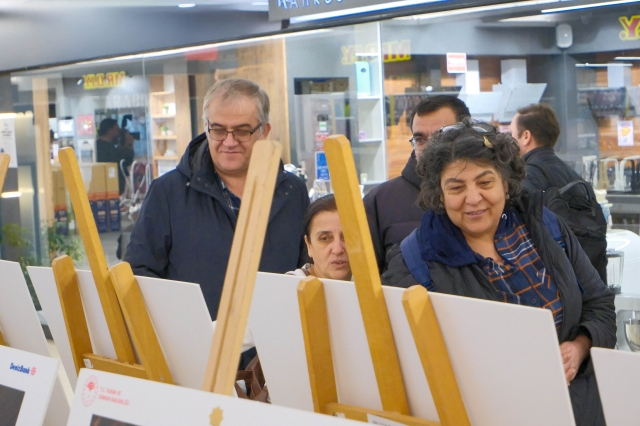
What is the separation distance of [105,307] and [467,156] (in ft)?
3.01

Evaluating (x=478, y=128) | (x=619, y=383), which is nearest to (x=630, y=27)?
(x=478, y=128)

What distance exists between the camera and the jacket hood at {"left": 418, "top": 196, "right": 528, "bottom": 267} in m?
1.78

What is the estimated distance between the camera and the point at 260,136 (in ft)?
7.86

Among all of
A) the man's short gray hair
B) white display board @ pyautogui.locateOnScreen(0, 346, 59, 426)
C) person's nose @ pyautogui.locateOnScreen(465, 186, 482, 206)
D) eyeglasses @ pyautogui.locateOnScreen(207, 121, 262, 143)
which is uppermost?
the man's short gray hair

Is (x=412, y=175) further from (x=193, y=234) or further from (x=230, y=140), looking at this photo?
(x=193, y=234)

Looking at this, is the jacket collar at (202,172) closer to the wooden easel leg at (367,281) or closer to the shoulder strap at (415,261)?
the shoulder strap at (415,261)

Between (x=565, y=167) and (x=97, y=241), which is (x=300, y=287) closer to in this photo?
(x=97, y=241)

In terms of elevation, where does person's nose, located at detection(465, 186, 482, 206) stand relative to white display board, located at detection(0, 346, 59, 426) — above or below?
above

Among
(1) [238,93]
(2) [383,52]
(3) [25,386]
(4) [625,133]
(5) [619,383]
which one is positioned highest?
(2) [383,52]

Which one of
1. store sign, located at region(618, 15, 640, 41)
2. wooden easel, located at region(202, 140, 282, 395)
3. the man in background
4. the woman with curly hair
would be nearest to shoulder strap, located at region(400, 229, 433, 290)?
the woman with curly hair

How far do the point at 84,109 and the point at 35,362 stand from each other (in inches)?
217

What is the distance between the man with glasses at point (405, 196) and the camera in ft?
7.72

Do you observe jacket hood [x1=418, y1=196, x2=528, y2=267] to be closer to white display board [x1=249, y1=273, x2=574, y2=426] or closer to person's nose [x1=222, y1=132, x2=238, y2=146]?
white display board [x1=249, y1=273, x2=574, y2=426]

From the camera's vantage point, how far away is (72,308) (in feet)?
5.90
